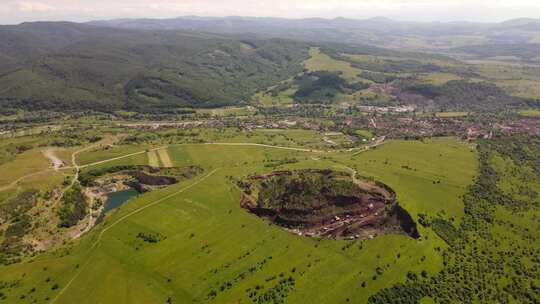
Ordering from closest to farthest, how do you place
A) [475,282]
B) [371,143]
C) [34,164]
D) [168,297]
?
[168,297] < [475,282] < [34,164] < [371,143]

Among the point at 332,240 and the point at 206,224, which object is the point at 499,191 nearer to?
the point at 332,240

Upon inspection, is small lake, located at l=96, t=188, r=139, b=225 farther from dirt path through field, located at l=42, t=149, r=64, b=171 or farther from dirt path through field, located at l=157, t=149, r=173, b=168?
dirt path through field, located at l=42, t=149, r=64, b=171

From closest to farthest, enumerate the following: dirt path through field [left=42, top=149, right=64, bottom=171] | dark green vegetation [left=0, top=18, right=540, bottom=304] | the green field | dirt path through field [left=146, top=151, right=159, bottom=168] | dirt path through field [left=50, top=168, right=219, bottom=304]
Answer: the green field → dirt path through field [left=50, top=168, right=219, bottom=304] → dark green vegetation [left=0, top=18, right=540, bottom=304] → dirt path through field [left=42, top=149, right=64, bottom=171] → dirt path through field [left=146, top=151, right=159, bottom=168]

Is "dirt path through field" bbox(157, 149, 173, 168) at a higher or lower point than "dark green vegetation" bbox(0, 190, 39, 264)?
lower

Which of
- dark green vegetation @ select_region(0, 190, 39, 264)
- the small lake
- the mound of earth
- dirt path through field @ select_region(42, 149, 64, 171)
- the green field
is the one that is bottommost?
the small lake

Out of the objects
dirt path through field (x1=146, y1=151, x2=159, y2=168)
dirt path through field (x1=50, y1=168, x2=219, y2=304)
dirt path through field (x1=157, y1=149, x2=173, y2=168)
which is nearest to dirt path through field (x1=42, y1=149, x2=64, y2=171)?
dirt path through field (x1=146, y1=151, x2=159, y2=168)

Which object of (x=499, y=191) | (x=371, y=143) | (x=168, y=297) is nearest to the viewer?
(x=168, y=297)

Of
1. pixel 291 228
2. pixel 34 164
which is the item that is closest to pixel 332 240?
pixel 291 228
